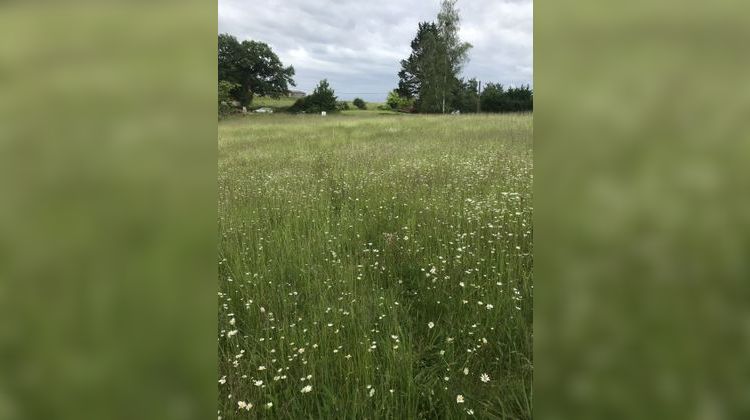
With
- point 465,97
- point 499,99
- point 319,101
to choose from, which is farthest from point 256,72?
point 499,99

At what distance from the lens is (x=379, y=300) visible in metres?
2.55

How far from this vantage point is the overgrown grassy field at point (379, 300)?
1.86 meters
